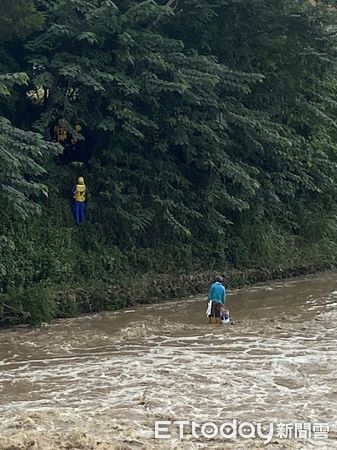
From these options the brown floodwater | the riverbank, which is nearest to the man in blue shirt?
the brown floodwater

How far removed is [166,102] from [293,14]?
182 inches

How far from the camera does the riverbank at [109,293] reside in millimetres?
16609

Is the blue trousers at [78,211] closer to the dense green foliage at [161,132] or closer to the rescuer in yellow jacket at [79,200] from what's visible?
the rescuer in yellow jacket at [79,200]

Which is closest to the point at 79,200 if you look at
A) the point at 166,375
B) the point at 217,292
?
the point at 217,292

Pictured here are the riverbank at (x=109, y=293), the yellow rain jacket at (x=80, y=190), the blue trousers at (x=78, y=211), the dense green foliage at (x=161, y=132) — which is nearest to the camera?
the riverbank at (x=109, y=293)

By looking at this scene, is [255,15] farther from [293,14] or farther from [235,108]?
[235,108]

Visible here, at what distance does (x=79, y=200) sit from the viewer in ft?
63.7

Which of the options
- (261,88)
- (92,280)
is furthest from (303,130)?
(92,280)

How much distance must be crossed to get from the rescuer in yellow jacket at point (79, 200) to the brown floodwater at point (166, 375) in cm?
298

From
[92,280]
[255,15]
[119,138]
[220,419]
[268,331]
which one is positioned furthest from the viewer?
[255,15]

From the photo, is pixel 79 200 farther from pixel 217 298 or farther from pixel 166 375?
pixel 166 375

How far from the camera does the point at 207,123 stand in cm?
1978

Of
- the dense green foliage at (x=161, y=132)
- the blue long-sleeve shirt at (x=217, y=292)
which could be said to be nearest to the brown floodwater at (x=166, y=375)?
the blue long-sleeve shirt at (x=217, y=292)

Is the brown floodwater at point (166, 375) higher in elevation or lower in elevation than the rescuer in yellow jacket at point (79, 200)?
lower
